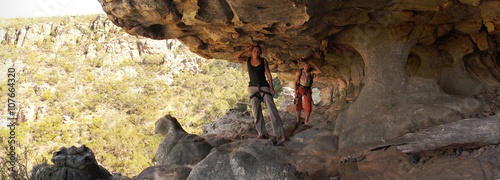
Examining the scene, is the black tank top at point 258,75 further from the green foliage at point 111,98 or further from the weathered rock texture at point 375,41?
the green foliage at point 111,98

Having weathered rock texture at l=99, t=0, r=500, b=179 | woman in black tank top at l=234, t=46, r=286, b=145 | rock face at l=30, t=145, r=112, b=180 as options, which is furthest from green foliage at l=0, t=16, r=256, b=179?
rock face at l=30, t=145, r=112, b=180

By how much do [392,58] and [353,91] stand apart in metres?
3.83

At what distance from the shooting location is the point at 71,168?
15.0 feet

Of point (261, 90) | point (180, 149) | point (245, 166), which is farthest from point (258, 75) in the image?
point (180, 149)

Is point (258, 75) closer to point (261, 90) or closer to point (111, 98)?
point (261, 90)

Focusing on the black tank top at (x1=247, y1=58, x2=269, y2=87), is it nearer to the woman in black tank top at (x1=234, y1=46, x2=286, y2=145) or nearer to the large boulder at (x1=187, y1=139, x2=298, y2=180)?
the woman in black tank top at (x1=234, y1=46, x2=286, y2=145)

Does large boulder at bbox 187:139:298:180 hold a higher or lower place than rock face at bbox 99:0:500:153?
lower

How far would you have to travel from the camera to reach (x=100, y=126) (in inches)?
1071

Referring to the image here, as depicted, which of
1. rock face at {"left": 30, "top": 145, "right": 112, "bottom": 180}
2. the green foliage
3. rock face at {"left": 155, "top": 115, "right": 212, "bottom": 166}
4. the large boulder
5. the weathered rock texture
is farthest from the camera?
the green foliage

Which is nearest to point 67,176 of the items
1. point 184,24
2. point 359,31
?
point 184,24

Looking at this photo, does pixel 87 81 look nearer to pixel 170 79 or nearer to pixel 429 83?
pixel 170 79

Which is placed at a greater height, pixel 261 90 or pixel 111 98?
pixel 261 90

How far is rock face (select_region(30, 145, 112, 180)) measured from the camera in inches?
178

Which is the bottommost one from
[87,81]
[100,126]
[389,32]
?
[100,126]
